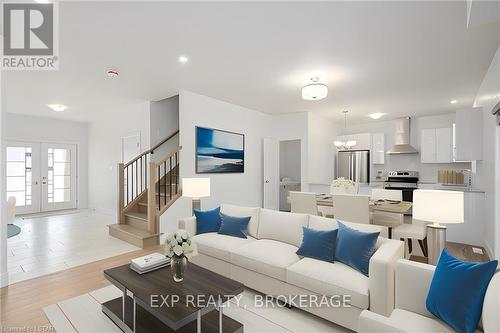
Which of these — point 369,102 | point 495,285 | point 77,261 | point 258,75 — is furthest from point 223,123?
point 495,285

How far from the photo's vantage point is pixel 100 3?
2359 millimetres

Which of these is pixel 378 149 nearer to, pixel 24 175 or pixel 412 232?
pixel 412 232

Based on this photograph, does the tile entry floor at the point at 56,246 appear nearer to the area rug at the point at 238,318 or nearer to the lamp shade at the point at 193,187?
the area rug at the point at 238,318

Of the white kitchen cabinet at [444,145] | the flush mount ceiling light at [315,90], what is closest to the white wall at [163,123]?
the flush mount ceiling light at [315,90]

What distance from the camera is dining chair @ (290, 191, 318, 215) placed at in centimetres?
413

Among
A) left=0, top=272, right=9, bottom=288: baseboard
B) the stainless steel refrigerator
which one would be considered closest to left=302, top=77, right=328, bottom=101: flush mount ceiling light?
the stainless steel refrigerator

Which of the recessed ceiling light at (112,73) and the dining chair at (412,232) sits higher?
the recessed ceiling light at (112,73)

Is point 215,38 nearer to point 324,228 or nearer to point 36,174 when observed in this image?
point 324,228

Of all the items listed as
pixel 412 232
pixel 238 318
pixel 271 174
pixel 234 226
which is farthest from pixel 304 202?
pixel 271 174

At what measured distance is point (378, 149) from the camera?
7715 mm

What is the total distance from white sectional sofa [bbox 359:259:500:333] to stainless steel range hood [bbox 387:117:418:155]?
6165 mm

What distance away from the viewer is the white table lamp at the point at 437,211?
2150 mm

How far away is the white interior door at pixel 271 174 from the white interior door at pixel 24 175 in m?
6.58

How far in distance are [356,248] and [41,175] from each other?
28.6ft
